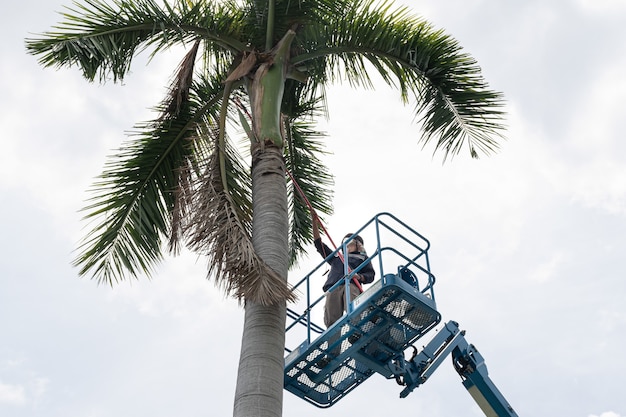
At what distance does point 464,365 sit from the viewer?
451 inches

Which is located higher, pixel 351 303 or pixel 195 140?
pixel 195 140

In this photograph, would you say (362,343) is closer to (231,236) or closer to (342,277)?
(342,277)

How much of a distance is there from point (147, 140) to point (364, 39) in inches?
117

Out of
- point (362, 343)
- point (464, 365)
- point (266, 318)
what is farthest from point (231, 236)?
point (464, 365)

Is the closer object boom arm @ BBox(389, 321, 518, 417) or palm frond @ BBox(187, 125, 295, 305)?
palm frond @ BBox(187, 125, 295, 305)

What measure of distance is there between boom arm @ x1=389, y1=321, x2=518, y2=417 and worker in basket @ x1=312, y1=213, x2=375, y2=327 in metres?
1.24

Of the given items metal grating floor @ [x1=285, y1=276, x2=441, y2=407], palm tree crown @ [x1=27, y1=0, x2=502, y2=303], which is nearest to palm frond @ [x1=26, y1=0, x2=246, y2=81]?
palm tree crown @ [x1=27, y1=0, x2=502, y2=303]

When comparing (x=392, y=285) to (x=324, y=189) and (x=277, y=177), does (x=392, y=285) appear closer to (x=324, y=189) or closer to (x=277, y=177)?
(x=277, y=177)

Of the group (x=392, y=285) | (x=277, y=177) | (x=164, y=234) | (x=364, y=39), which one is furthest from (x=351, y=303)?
(x=364, y=39)

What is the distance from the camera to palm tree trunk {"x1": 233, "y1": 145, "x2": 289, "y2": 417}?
6918 mm

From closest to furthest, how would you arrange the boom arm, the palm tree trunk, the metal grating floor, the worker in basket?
the palm tree trunk → the metal grating floor → the worker in basket → the boom arm

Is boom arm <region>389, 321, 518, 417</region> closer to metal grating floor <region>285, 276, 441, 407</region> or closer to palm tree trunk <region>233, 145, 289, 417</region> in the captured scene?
metal grating floor <region>285, 276, 441, 407</region>

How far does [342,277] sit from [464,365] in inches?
116

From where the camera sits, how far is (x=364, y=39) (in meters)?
10.2
